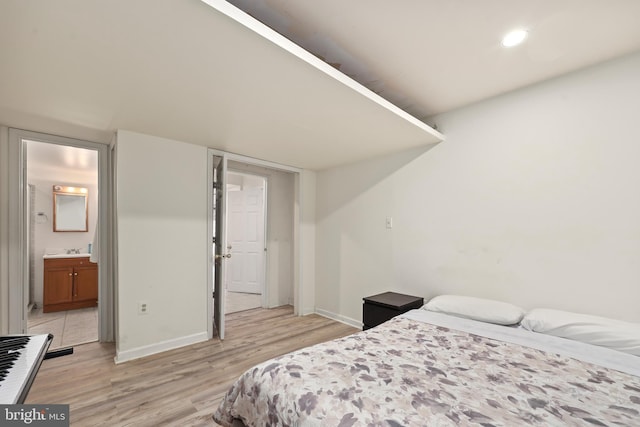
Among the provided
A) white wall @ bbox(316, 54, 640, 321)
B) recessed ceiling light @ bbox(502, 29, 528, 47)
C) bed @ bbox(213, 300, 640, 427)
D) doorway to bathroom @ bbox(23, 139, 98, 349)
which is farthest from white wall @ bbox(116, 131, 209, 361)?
recessed ceiling light @ bbox(502, 29, 528, 47)

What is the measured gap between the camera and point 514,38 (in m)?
1.72

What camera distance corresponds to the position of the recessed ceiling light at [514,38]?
5.48 ft

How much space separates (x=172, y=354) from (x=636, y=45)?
4.38m

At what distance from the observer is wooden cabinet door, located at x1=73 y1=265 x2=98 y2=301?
4.22 meters

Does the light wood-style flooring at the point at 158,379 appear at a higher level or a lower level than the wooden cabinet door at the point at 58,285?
lower

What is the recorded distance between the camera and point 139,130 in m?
2.65

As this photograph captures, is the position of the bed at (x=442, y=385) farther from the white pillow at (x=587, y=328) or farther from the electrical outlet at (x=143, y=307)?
the electrical outlet at (x=143, y=307)

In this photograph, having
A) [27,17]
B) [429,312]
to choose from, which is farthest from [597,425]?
[27,17]

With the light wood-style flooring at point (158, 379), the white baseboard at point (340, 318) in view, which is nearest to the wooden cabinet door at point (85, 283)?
the light wood-style flooring at point (158, 379)

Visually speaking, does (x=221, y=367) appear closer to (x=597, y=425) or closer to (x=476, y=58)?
(x=597, y=425)

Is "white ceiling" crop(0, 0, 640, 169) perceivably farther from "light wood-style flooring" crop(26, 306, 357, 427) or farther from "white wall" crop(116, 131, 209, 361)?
"light wood-style flooring" crop(26, 306, 357, 427)

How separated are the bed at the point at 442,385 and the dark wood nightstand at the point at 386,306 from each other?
0.79 m

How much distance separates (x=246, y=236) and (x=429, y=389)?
14.7ft

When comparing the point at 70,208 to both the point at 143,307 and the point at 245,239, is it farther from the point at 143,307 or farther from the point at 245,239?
the point at 143,307
